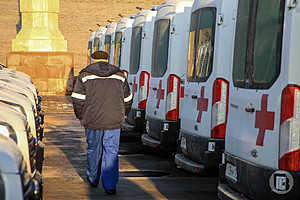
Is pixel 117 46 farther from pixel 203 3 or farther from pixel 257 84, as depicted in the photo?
pixel 257 84

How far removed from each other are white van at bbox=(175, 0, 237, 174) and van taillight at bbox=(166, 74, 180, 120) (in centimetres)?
147

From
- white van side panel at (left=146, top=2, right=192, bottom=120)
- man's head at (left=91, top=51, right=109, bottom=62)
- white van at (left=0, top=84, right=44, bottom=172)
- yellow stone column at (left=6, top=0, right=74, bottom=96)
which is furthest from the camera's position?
yellow stone column at (left=6, top=0, right=74, bottom=96)

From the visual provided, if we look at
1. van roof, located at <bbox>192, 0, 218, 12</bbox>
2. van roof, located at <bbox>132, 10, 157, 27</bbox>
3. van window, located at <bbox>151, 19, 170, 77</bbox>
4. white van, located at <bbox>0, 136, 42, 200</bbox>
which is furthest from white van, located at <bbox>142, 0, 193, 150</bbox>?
white van, located at <bbox>0, 136, 42, 200</bbox>

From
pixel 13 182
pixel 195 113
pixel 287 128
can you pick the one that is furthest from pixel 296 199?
pixel 195 113

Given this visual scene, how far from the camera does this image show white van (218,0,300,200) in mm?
5703

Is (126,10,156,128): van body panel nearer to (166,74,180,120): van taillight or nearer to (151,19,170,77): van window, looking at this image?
(151,19,170,77): van window

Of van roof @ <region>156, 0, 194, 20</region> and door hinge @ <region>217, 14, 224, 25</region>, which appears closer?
door hinge @ <region>217, 14, 224, 25</region>

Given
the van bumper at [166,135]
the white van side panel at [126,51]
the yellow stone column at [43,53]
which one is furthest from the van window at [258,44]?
the yellow stone column at [43,53]

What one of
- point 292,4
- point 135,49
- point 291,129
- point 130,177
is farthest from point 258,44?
point 135,49

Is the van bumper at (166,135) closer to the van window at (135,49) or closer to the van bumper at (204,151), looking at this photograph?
the van bumper at (204,151)

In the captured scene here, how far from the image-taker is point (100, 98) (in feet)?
29.2

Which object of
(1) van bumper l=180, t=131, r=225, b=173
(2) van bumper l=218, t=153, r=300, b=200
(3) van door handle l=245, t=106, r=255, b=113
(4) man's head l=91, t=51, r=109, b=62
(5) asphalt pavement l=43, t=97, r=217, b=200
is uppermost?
(4) man's head l=91, t=51, r=109, b=62

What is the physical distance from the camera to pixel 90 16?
58.1 metres

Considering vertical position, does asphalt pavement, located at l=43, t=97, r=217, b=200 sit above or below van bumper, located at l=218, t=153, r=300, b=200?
below
